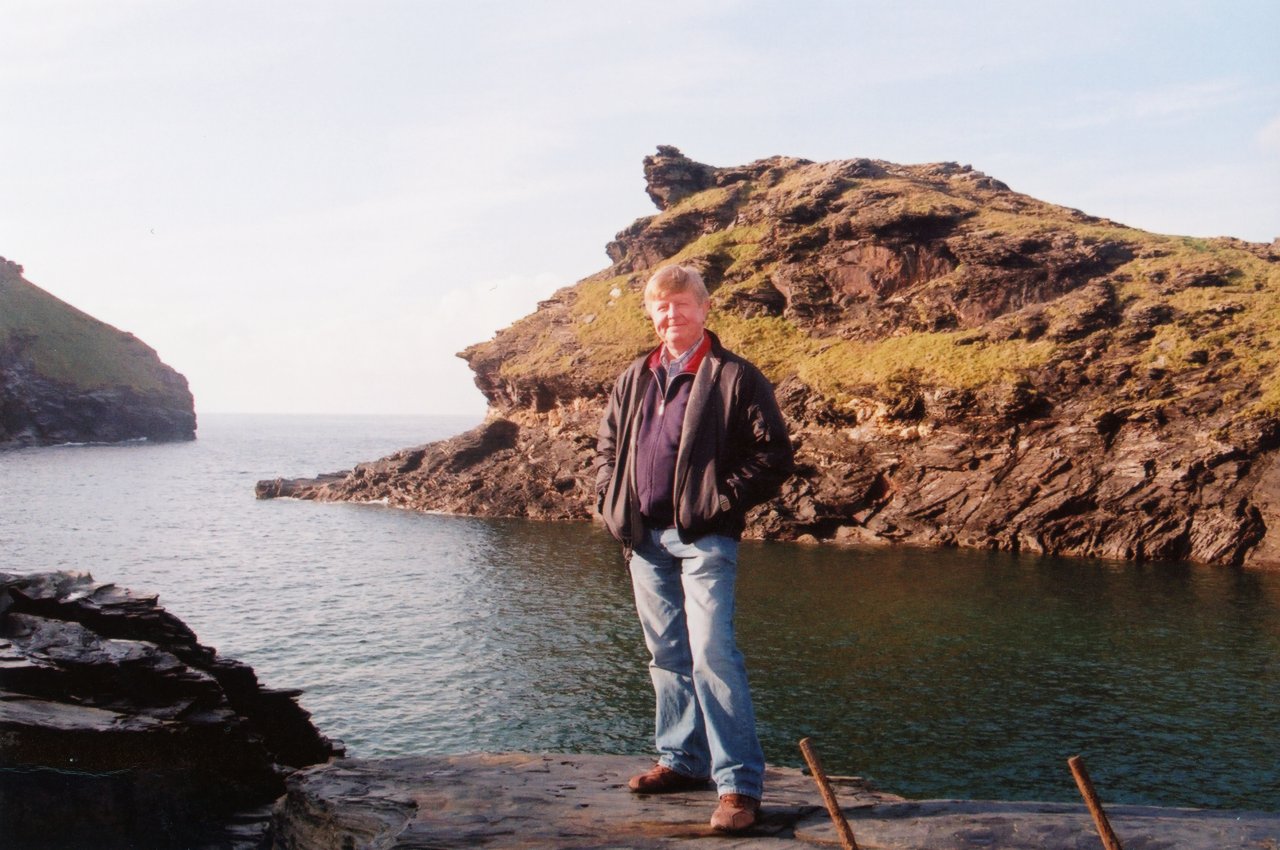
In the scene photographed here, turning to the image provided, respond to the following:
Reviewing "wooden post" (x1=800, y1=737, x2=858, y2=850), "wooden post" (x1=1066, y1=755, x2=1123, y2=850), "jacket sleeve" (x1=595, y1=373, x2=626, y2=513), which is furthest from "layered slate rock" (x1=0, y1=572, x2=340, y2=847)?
"wooden post" (x1=1066, y1=755, x2=1123, y2=850)

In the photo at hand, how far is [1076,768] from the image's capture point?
541 centimetres

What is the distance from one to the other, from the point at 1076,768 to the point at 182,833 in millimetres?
11349

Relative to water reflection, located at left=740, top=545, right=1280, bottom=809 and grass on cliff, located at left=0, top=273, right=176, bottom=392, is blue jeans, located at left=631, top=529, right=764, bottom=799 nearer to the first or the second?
water reflection, located at left=740, top=545, right=1280, bottom=809

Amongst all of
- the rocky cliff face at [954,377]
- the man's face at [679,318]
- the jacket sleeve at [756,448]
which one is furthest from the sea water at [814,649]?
the man's face at [679,318]

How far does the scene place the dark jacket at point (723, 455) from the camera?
771 cm

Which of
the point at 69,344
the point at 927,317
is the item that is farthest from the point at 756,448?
the point at 69,344

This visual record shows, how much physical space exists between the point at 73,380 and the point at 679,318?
166835 millimetres

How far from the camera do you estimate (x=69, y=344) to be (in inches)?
6132

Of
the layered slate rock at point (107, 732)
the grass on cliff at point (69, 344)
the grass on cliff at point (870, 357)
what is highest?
the grass on cliff at point (69, 344)

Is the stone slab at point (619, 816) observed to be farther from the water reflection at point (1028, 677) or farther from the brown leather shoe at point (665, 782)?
the water reflection at point (1028, 677)

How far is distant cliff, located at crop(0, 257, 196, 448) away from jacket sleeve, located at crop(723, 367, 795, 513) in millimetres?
149196

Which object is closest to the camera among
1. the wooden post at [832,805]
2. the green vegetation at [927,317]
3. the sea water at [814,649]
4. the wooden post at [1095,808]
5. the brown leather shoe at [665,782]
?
the wooden post at [1095,808]

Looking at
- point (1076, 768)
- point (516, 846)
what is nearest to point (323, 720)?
point (516, 846)

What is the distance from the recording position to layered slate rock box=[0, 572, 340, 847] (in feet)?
36.6
